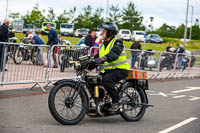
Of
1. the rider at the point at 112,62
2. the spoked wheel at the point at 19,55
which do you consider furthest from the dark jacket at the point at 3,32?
the rider at the point at 112,62

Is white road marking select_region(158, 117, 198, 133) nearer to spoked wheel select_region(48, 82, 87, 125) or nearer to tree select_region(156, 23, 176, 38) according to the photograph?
spoked wheel select_region(48, 82, 87, 125)

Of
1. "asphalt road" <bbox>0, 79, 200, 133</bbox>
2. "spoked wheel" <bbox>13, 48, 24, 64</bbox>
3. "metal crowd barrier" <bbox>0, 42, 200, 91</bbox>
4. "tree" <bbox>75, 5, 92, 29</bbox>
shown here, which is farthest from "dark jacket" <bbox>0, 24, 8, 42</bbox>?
"tree" <bbox>75, 5, 92, 29</bbox>

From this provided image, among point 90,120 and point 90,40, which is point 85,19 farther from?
point 90,120

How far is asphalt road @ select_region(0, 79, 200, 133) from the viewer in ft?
20.0

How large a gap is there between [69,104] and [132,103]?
4.37 ft

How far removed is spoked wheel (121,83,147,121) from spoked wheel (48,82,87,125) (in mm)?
937

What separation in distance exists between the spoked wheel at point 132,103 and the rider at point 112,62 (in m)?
0.32

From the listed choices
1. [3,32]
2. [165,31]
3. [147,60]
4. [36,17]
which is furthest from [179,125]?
[165,31]

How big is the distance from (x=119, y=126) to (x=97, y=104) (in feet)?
1.78

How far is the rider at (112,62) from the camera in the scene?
653 centimetres

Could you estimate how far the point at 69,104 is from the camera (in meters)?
6.28

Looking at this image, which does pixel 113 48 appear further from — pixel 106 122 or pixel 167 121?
pixel 167 121

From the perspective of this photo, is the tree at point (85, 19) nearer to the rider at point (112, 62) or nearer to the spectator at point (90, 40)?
the spectator at point (90, 40)

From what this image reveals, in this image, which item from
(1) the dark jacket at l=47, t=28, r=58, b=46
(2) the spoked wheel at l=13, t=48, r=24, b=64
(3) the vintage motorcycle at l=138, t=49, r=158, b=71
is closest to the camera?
(2) the spoked wheel at l=13, t=48, r=24, b=64
